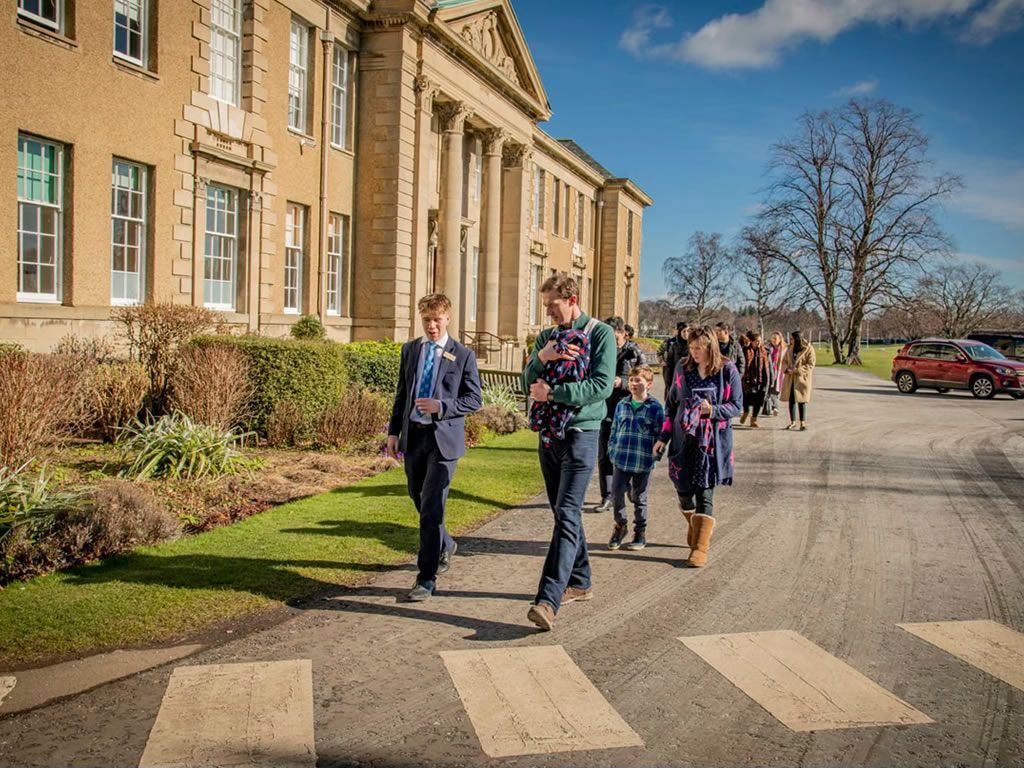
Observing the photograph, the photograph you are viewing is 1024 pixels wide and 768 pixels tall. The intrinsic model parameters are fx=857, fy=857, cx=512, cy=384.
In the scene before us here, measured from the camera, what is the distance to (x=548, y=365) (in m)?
5.54

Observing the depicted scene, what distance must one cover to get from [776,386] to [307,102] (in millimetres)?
13502

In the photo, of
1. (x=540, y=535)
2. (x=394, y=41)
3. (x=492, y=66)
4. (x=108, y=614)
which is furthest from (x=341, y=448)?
(x=492, y=66)

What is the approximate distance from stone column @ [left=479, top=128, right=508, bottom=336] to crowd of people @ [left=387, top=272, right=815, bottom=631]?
77.2ft

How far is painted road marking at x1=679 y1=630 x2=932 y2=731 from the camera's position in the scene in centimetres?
418

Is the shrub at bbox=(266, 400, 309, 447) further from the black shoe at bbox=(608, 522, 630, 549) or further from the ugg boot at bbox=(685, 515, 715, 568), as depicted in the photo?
the ugg boot at bbox=(685, 515, 715, 568)

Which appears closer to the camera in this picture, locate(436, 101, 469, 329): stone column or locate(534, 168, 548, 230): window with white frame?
locate(436, 101, 469, 329): stone column

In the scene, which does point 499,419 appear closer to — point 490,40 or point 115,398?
point 115,398

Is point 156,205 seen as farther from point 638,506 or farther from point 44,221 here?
point 638,506

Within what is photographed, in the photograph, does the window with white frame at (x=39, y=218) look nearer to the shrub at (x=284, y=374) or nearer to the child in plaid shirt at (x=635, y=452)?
the shrub at (x=284, y=374)

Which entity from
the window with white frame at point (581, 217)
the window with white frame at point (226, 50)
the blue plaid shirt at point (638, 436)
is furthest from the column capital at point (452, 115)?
the blue plaid shirt at point (638, 436)

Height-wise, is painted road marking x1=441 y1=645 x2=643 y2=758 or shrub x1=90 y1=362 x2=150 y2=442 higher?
shrub x1=90 y1=362 x2=150 y2=442

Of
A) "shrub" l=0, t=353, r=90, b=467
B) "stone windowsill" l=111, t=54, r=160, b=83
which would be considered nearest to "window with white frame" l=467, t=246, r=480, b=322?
"stone windowsill" l=111, t=54, r=160, b=83

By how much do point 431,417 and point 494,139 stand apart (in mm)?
26407

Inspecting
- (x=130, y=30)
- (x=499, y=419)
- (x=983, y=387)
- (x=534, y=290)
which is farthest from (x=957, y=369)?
(x=130, y=30)
